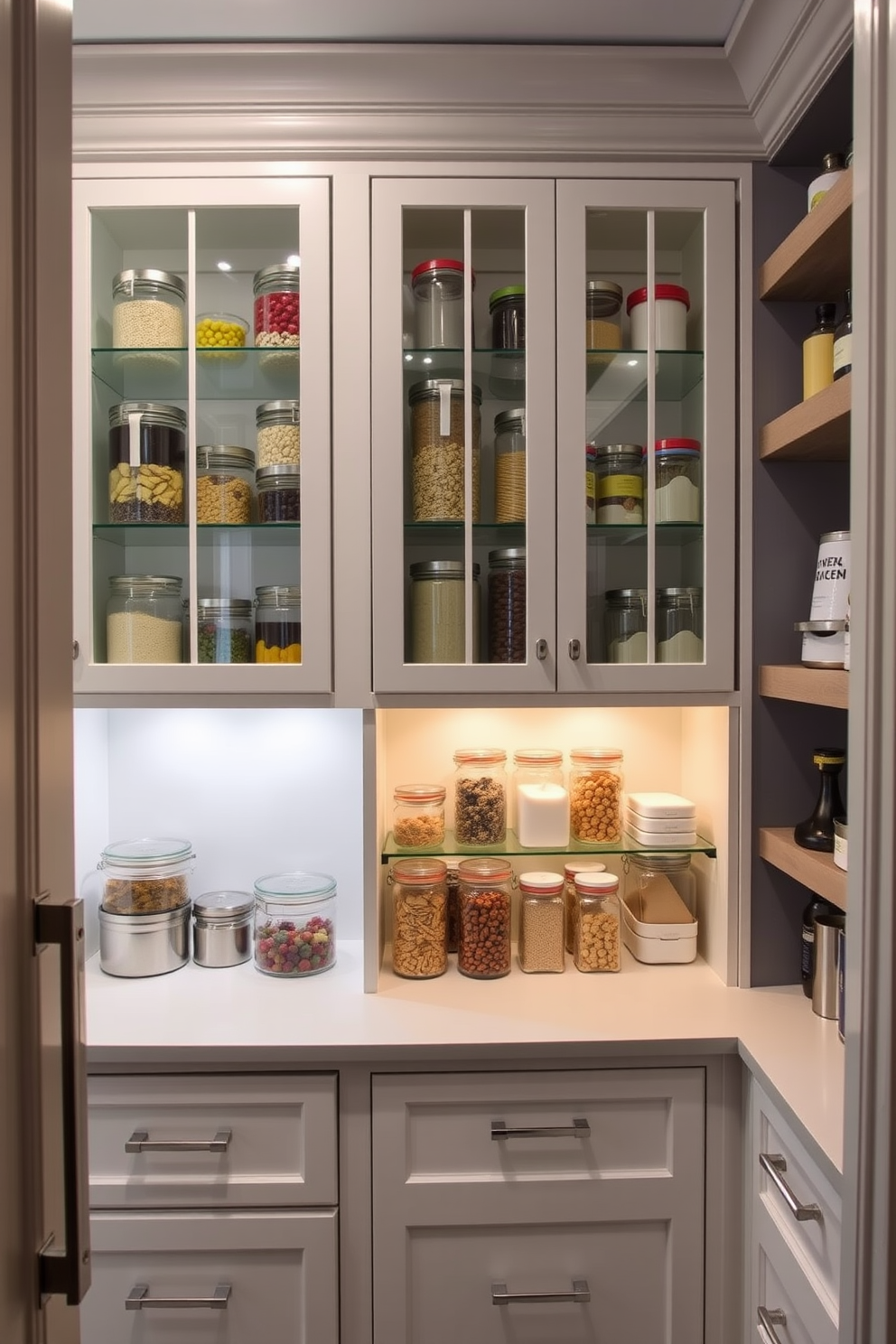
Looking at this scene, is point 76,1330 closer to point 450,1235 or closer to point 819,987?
point 450,1235

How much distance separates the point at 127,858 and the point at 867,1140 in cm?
144

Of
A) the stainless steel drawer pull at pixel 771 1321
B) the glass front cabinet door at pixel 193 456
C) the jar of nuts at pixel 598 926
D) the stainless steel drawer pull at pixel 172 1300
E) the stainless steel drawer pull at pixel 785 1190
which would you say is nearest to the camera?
the stainless steel drawer pull at pixel 785 1190

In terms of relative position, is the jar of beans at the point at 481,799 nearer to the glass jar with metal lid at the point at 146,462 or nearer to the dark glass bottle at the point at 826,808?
the dark glass bottle at the point at 826,808

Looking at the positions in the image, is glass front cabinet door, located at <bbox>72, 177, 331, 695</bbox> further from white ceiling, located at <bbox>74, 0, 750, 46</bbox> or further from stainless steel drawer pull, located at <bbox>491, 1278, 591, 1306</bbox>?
stainless steel drawer pull, located at <bbox>491, 1278, 591, 1306</bbox>

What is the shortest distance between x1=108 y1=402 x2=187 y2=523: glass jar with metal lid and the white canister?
891mm

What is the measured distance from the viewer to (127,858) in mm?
1779

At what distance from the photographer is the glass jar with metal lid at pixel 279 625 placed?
1634mm

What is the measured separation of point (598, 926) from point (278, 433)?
1169 mm

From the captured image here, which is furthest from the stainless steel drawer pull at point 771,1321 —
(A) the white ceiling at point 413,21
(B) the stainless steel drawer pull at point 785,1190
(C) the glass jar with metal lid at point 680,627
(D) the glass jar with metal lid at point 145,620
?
(A) the white ceiling at point 413,21

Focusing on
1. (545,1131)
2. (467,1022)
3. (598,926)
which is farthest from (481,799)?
(545,1131)

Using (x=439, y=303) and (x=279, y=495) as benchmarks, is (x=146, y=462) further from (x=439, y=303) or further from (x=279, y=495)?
(x=439, y=303)

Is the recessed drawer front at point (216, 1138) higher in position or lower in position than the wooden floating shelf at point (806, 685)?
lower

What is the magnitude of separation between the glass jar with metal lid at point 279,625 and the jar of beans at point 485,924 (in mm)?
574

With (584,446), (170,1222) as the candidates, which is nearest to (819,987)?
(584,446)
